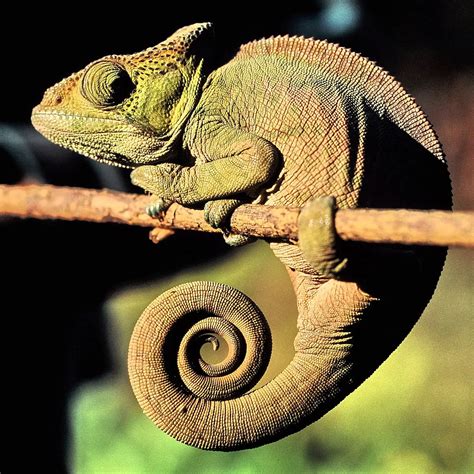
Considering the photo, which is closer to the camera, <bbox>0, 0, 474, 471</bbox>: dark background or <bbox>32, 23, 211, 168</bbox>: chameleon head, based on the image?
<bbox>32, 23, 211, 168</bbox>: chameleon head

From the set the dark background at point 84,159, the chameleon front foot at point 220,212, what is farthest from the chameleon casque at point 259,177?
the dark background at point 84,159

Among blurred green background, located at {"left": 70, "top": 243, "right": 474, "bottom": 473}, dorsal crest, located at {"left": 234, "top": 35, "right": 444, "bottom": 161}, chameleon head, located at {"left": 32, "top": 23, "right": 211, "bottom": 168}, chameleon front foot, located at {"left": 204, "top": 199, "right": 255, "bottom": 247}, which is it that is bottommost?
blurred green background, located at {"left": 70, "top": 243, "right": 474, "bottom": 473}

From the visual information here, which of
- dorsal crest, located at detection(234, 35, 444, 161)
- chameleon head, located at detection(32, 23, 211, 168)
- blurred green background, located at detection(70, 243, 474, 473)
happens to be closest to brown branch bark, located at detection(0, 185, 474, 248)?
chameleon head, located at detection(32, 23, 211, 168)

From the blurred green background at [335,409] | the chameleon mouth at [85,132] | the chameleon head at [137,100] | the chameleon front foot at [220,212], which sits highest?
the chameleon head at [137,100]

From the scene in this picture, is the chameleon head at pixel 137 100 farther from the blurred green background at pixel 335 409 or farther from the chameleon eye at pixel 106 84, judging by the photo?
the blurred green background at pixel 335 409

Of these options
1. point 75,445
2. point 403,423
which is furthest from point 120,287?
point 403,423

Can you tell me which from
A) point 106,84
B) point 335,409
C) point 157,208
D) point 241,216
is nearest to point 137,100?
point 106,84

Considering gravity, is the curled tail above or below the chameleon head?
below

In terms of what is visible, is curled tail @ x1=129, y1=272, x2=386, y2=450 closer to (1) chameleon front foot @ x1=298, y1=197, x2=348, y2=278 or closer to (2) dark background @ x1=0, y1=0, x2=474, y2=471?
(1) chameleon front foot @ x1=298, y1=197, x2=348, y2=278
